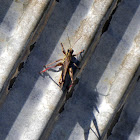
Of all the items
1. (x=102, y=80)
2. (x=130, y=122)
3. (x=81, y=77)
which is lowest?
(x=130, y=122)

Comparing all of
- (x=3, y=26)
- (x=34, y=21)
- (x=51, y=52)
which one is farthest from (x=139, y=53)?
(x=3, y=26)

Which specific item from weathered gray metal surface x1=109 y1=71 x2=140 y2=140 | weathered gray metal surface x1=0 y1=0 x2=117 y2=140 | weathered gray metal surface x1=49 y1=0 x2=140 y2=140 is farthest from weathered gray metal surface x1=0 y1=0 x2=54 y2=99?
weathered gray metal surface x1=109 y1=71 x2=140 y2=140

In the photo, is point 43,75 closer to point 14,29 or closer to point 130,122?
point 14,29

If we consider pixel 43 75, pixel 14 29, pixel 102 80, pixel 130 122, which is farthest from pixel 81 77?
pixel 14 29

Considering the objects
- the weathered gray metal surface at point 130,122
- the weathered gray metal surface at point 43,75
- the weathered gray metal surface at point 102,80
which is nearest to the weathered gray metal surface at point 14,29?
the weathered gray metal surface at point 43,75

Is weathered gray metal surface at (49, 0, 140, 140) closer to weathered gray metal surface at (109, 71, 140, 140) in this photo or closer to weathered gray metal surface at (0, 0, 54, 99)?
weathered gray metal surface at (109, 71, 140, 140)

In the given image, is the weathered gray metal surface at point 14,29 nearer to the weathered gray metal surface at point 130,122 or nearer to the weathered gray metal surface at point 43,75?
the weathered gray metal surface at point 43,75
